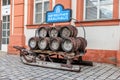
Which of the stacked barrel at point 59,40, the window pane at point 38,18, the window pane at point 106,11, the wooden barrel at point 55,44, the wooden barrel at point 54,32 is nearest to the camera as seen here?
the stacked barrel at point 59,40

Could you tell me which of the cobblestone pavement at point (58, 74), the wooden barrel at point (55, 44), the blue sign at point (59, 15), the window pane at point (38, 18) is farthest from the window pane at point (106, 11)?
the window pane at point (38, 18)

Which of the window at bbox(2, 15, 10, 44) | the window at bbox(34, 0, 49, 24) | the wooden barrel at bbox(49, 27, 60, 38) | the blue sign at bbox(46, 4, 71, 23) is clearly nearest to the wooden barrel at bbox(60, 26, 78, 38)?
the wooden barrel at bbox(49, 27, 60, 38)

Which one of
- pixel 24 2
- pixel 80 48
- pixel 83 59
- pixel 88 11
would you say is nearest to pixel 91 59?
pixel 83 59

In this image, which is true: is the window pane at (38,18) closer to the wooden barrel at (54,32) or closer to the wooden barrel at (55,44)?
the wooden barrel at (54,32)

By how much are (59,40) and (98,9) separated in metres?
2.19

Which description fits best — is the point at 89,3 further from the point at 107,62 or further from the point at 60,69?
the point at 60,69

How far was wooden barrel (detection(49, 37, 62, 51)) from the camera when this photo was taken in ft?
24.3

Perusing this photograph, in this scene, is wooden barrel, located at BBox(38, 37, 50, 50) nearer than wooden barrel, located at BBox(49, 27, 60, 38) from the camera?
Yes

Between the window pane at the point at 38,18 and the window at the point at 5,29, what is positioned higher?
the window pane at the point at 38,18

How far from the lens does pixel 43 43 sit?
310 inches

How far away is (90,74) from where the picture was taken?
6.37 meters

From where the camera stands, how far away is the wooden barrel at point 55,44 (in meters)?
7.40

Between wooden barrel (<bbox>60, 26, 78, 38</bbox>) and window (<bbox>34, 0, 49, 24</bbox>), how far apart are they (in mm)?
2786

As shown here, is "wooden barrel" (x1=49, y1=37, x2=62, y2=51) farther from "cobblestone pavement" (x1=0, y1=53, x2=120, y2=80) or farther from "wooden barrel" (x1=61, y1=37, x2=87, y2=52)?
"cobblestone pavement" (x1=0, y1=53, x2=120, y2=80)
